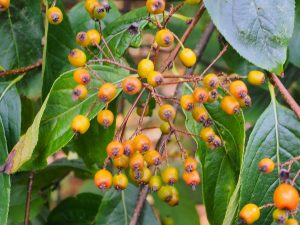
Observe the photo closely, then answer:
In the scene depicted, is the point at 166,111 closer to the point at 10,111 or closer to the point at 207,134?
the point at 207,134

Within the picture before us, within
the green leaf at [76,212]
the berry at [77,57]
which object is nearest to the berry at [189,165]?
the berry at [77,57]

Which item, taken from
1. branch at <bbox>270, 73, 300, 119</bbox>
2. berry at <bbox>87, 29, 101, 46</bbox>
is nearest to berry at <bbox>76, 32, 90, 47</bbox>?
berry at <bbox>87, 29, 101, 46</bbox>

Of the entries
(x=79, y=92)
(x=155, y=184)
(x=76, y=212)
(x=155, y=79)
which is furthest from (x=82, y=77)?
(x=76, y=212)

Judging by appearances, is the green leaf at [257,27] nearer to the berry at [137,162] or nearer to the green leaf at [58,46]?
the berry at [137,162]

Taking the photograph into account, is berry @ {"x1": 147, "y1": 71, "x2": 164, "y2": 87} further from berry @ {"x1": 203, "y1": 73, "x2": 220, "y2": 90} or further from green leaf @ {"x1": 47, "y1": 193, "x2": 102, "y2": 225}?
green leaf @ {"x1": 47, "y1": 193, "x2": 102, "y2": 225}

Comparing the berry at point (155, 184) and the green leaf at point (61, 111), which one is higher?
the green leaf at point (61, 111)

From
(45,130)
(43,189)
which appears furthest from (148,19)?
(43,189)

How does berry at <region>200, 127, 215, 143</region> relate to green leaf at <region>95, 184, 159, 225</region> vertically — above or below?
above
